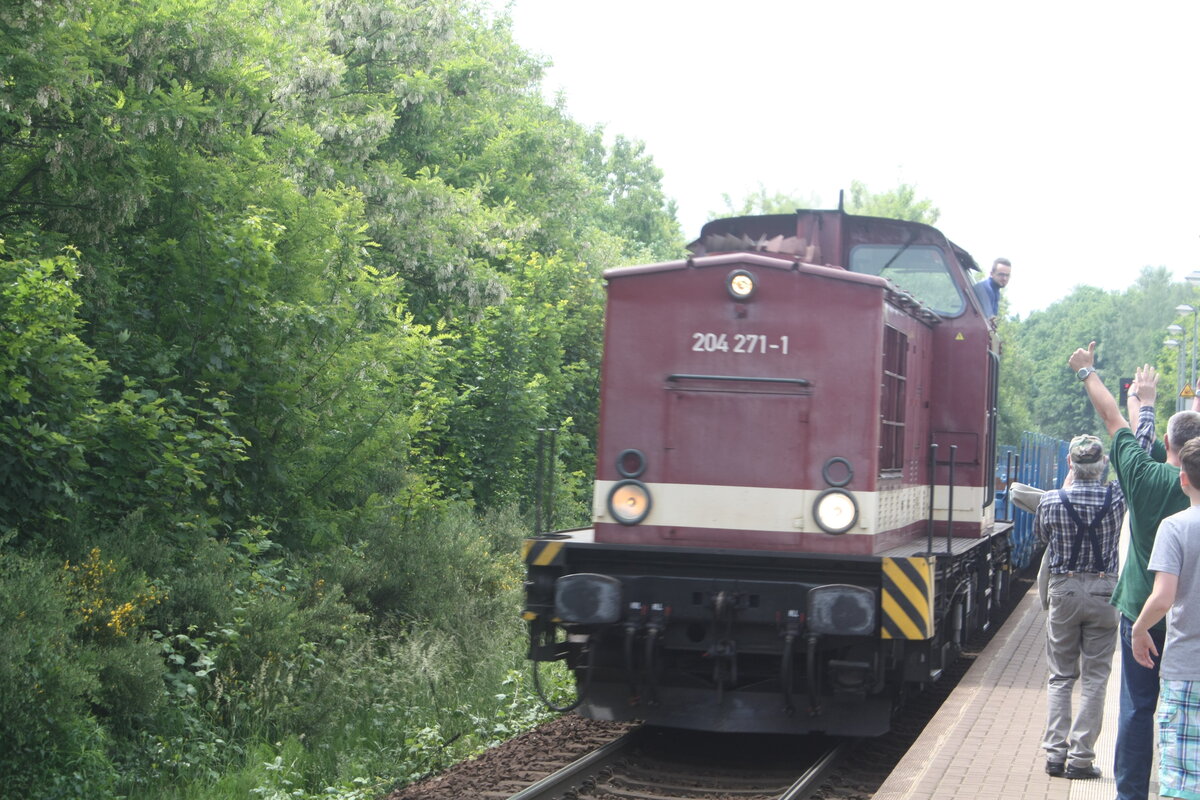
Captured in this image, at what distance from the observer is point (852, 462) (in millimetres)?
7758

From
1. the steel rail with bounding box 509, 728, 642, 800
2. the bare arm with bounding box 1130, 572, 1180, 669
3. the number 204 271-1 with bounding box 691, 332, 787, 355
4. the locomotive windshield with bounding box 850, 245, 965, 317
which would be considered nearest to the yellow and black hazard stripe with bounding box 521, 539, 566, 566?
the steel rail with bounding box 509, 728, 642, 800

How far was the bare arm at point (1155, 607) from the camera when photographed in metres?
4.57

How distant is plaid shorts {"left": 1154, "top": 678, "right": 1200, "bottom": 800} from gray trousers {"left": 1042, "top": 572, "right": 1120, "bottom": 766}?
1.74 metres

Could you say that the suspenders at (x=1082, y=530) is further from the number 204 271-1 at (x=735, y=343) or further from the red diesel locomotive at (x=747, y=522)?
the number 204 271-1 at (x=735, y=343)

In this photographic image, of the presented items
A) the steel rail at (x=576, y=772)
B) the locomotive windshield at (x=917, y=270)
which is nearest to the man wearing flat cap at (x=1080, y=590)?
the steel rail at (x=576, y=772)

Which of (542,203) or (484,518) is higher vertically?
(542,203)

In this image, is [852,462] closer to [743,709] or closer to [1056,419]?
[743,709]

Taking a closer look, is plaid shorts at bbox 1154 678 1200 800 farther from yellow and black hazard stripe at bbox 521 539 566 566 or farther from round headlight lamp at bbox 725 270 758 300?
yellow and black hazard stripe at bbox 521 539 566 566

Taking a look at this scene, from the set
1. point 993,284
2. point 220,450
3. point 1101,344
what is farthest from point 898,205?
point 1101,344

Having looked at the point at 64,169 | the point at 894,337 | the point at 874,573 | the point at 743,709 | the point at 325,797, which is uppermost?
the point at 64,169

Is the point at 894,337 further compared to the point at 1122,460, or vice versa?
the point at 894,337

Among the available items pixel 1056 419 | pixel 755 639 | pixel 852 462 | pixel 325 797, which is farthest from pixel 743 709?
pixel 1056 419

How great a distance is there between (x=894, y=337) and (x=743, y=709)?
8.73 ft

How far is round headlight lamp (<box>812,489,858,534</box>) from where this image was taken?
766 centimetres
